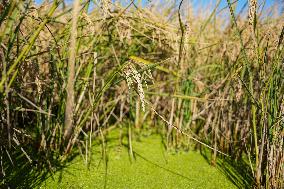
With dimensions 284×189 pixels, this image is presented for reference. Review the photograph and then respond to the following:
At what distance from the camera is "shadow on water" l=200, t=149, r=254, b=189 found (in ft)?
5.22

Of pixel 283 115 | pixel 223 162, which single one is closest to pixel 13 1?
pixel 283 115

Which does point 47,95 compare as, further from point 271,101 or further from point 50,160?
point 271,101

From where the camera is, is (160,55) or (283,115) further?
(160,55)

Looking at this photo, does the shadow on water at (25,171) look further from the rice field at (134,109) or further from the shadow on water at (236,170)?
the shadow on water at (236,170)

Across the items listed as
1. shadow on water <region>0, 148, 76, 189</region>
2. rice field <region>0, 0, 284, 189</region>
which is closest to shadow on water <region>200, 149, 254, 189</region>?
rice field <region>0, 0, 284, 189</region>

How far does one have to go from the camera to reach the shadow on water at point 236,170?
159 centimetres

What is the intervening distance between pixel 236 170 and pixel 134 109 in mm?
734

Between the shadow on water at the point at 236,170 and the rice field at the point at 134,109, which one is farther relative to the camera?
the shadow on water at the point at 236,170

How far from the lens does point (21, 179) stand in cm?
142

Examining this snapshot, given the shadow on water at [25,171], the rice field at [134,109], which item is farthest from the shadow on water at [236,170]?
the shadow on water at [25,171]

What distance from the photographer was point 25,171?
1.49 m

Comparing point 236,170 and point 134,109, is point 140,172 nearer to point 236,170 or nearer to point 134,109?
point 236,170

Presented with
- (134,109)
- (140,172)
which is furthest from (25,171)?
(134,109)

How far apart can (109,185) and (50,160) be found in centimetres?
27
